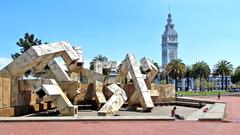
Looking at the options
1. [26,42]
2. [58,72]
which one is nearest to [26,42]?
[26,42]

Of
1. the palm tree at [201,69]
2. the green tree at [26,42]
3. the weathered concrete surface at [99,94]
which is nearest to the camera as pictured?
the weathered concrete surface at [99,94]

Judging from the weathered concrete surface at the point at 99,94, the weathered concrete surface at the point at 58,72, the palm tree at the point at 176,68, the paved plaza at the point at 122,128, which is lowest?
the paved plaza at the point at 122,128

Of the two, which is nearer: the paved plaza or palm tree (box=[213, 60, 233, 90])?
the paved plaza

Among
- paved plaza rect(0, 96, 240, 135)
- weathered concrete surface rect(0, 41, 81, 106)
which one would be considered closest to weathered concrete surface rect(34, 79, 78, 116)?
weathered concrete surface rect(0, 41, 81, 106)

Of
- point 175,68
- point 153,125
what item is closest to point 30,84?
point 153,125

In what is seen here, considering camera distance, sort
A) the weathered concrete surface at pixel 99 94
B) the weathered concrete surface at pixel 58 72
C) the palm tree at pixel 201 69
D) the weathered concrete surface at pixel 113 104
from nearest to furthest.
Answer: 1. the weathered concrete surface at pixel 113 104
2. the weathered concrete surface at pixel 99 94
3. the weathered concrete surface at pixel 58 72
4. the palm tree at pixel 201 69

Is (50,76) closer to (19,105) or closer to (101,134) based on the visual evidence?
(19,105)

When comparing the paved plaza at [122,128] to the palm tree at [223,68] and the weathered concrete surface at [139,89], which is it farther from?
the palm tree at [223,68]

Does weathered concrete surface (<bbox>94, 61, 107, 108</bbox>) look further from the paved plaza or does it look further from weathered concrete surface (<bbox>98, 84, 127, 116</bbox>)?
the paved plaza

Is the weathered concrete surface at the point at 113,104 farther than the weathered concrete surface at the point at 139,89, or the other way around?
the weathered concrete surface at the point at 139,89

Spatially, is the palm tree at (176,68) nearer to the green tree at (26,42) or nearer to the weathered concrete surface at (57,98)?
the green tree at (26,42)

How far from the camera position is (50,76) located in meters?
32.1

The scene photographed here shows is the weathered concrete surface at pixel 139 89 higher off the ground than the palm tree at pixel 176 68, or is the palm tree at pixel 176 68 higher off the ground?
the palm tree at pixel 176 68

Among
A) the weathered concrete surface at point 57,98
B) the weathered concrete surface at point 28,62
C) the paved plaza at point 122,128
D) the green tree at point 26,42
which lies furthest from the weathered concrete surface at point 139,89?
the green tree at point 26,42
